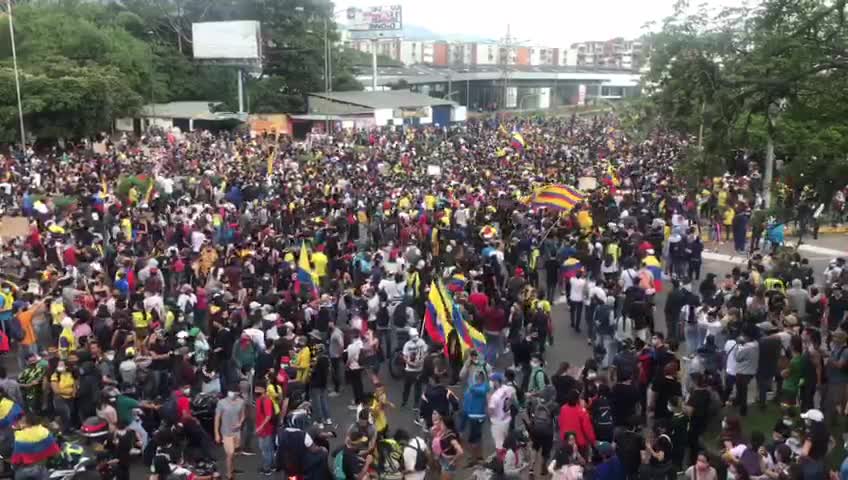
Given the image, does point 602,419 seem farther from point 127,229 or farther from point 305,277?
point 127,229

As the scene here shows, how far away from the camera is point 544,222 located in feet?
61.0

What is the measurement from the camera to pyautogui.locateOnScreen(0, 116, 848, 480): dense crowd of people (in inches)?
333

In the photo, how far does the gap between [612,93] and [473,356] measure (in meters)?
103

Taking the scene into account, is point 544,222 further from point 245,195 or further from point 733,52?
point 245,195

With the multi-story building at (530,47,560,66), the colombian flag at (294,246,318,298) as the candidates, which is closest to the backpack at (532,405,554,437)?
the colombian flag at (294,246,318,298)

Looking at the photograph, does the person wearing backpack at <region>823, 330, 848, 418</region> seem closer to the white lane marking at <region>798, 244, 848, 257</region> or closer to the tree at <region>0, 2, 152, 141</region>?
the white lane marking at <region>798, 244, 848, 257</region>

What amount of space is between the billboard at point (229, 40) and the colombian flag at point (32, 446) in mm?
45118

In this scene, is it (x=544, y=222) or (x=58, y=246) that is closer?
(x=58, y=246)

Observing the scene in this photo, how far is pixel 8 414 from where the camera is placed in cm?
910

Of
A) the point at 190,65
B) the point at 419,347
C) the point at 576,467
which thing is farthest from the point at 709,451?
the point at 190,65

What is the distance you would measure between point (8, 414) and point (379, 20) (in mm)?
63685

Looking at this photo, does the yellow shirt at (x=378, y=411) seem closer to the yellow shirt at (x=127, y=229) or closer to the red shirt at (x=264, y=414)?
the red shirt at (x=264, y=414)

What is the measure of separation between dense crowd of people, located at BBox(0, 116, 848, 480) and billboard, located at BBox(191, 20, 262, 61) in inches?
1209

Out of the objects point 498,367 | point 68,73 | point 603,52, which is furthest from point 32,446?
point 603,52
